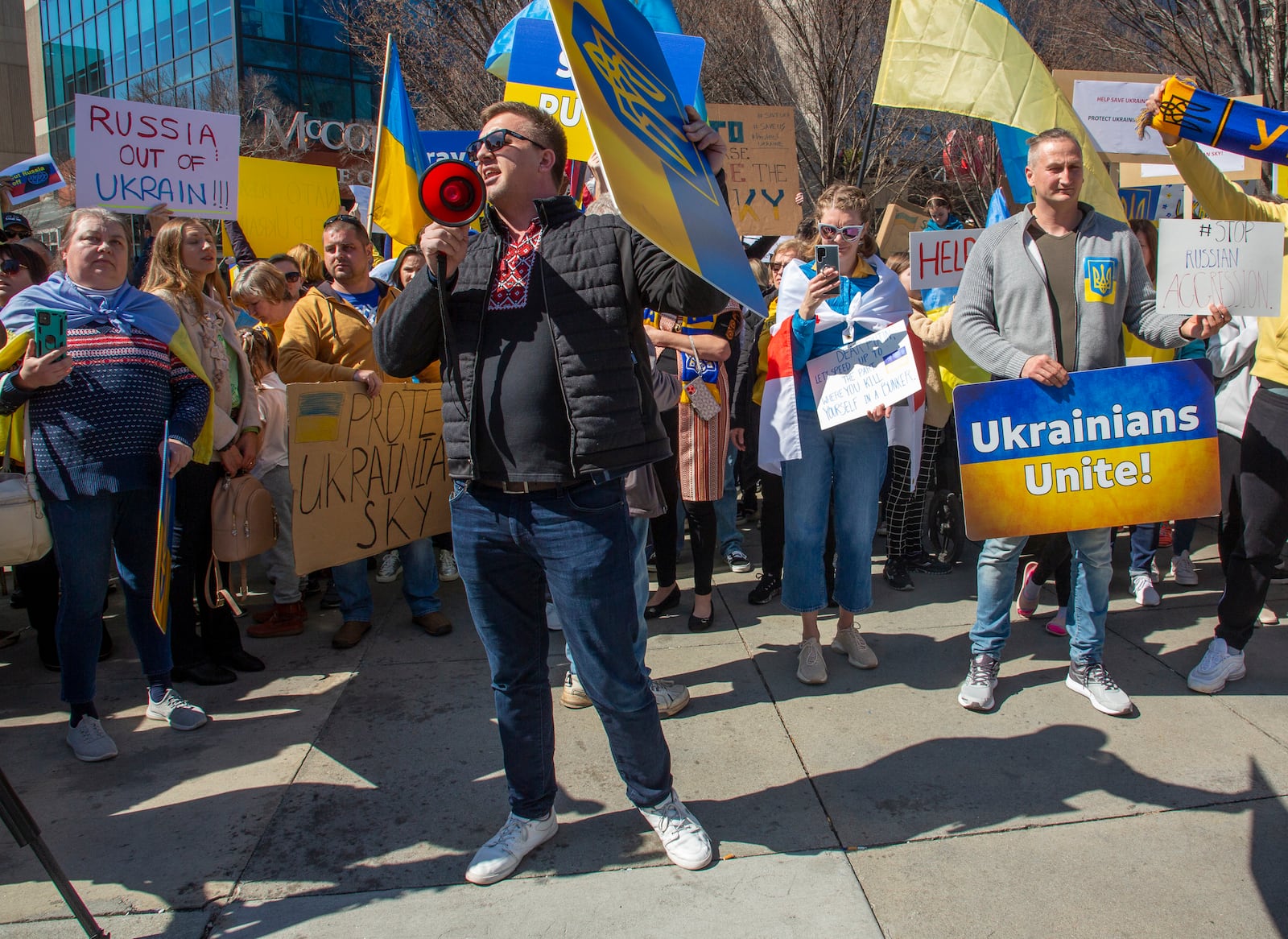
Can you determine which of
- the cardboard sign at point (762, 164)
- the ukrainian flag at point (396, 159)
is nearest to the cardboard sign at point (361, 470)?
the ukrainian flag at point (396, 159)

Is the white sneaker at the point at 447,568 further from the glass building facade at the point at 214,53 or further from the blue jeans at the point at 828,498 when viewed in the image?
the glass building facade at the point at 214,53

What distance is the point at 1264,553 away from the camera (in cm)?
367

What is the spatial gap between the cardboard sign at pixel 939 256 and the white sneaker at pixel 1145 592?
1.88m

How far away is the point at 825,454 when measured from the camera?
4.00m

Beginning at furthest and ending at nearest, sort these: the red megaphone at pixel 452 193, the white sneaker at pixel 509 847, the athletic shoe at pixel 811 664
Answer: the athletic shoe at pixel 811 664
the white sneaker at pixel 509 847
the red megaphone at pixel 452 193

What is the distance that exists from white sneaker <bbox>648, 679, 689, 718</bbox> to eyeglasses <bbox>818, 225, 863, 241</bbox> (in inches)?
77.5

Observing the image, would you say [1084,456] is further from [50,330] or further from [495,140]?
[50,330]

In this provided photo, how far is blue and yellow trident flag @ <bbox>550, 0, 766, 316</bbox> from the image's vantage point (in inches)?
68.7

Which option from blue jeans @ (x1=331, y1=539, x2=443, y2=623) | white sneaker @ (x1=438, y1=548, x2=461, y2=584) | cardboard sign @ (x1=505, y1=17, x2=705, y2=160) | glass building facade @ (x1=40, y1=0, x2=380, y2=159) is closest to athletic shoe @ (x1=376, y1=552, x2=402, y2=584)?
white sneaker @ (x1=438, y1=548, x2=461, y2=584)

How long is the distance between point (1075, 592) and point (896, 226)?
4.01 meters

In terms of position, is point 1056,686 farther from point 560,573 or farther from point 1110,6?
point 1110,6

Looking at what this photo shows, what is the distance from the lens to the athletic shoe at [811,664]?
3.94 meters

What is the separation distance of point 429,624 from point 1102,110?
522 centimetres

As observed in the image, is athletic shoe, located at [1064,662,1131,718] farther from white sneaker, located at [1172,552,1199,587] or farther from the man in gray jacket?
white sneaker, located at [1172,552,1199,587]
